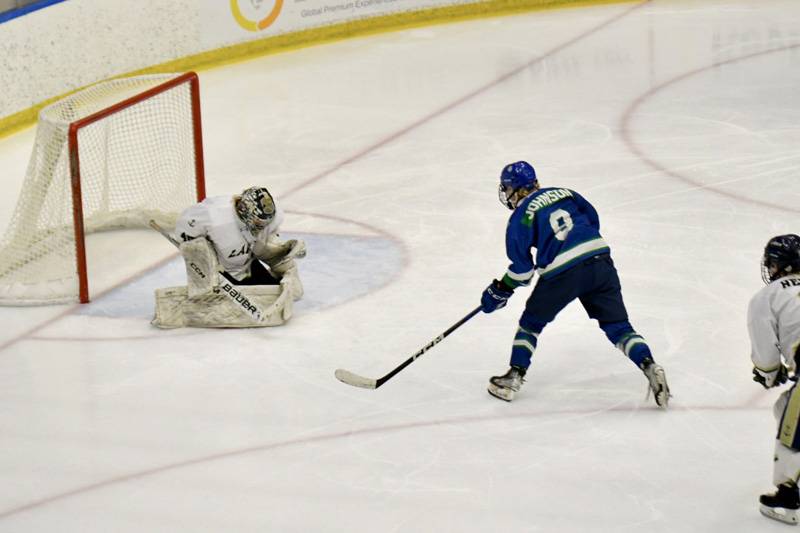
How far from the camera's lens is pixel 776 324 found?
12.4 feet

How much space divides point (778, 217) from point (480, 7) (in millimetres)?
5427

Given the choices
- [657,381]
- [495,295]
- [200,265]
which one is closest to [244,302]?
[200,265]

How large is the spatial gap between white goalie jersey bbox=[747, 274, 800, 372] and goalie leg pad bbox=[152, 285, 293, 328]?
2289 mm

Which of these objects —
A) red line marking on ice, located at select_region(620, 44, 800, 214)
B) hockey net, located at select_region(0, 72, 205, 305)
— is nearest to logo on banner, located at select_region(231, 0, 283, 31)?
red line marking on ice, located at select_region(620, 44, 800, 214)

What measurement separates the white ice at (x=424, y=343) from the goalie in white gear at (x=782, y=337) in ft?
0.83

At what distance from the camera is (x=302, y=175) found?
7.85m

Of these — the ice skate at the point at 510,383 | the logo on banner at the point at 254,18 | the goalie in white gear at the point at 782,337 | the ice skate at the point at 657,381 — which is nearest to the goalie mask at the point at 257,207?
the ice skate at the point at 510,383

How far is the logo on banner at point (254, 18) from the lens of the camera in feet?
34.0

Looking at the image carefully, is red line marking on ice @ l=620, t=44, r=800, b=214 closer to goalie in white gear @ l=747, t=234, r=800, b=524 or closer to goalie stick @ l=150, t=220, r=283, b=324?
goalie stick @ l=150, t=220, r=283, b=324

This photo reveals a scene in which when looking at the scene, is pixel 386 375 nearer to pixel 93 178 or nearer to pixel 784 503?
pixel 784 503

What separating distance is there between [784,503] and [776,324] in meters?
0.51

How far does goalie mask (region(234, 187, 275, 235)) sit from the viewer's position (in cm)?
548

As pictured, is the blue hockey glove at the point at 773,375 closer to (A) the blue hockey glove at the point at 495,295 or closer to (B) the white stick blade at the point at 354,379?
(A) the blue hockey glove at the point at 495,295

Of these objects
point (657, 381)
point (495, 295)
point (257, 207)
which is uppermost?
point (257, 207)
